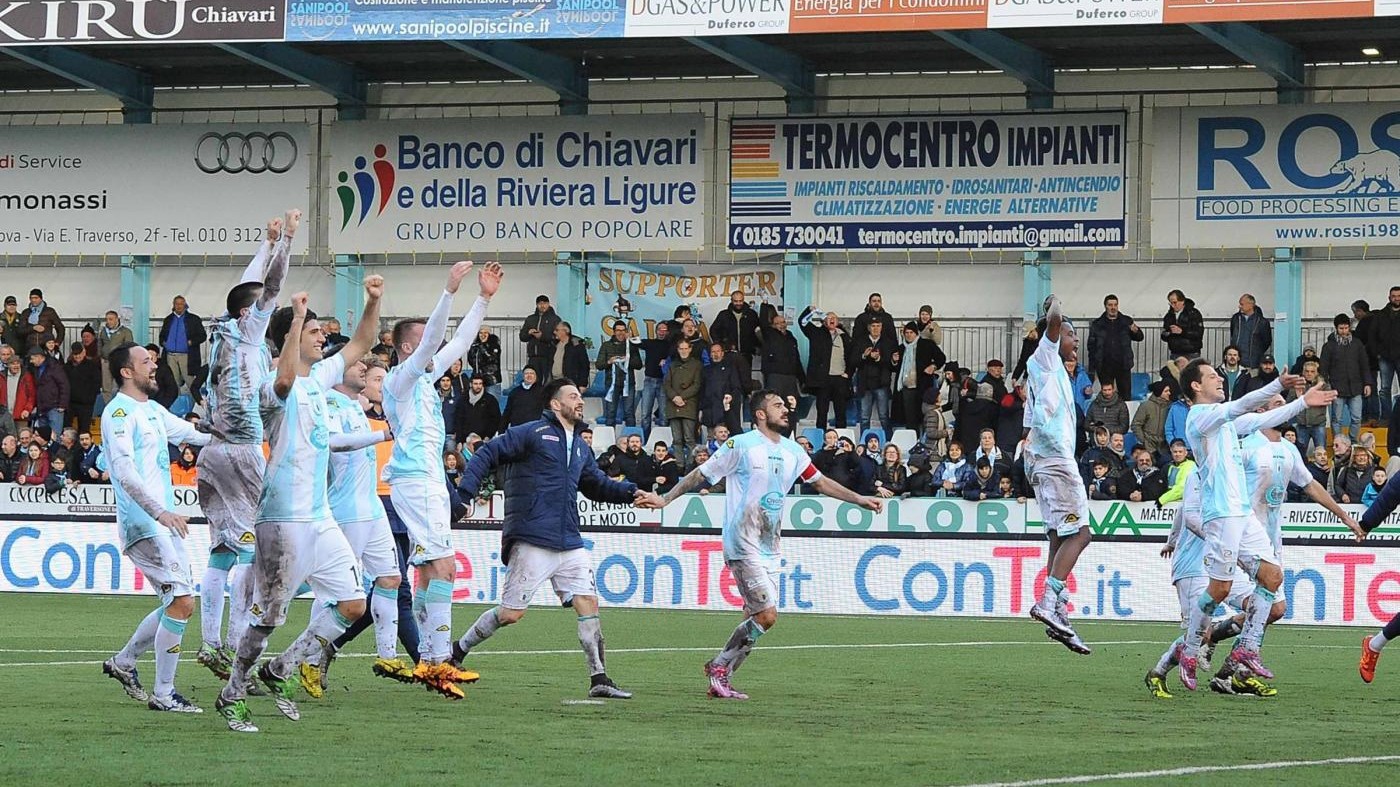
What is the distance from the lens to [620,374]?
32.1m

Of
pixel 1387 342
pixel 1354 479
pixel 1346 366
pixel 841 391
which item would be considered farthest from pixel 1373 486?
pixel 841 391

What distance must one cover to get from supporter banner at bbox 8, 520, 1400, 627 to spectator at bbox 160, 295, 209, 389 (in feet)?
26.6

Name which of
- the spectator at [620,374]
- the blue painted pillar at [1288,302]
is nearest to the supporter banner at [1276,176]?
the blue painted pillar at [1288,302]

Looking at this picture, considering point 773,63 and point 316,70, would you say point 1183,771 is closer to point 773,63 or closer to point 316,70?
point 773,63

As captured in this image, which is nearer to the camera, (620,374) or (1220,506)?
(1220,506)

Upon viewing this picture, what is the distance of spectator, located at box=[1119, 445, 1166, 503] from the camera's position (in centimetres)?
2652

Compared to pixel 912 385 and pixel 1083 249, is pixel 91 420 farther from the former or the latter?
pixel 1083 249

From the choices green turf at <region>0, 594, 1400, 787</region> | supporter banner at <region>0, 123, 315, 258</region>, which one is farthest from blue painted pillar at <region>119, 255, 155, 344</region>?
green turf at <region>0, 594, 1400, 787</region>

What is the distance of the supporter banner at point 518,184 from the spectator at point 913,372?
482 centimetres

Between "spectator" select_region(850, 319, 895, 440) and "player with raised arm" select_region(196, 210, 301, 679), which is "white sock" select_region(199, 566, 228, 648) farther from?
"spectator" select_region(850, 319, 895, 440)

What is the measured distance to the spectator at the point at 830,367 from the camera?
31.1 metres

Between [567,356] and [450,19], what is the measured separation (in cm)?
524

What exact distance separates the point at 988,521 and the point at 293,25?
12.5 meters

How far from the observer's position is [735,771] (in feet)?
31.3
